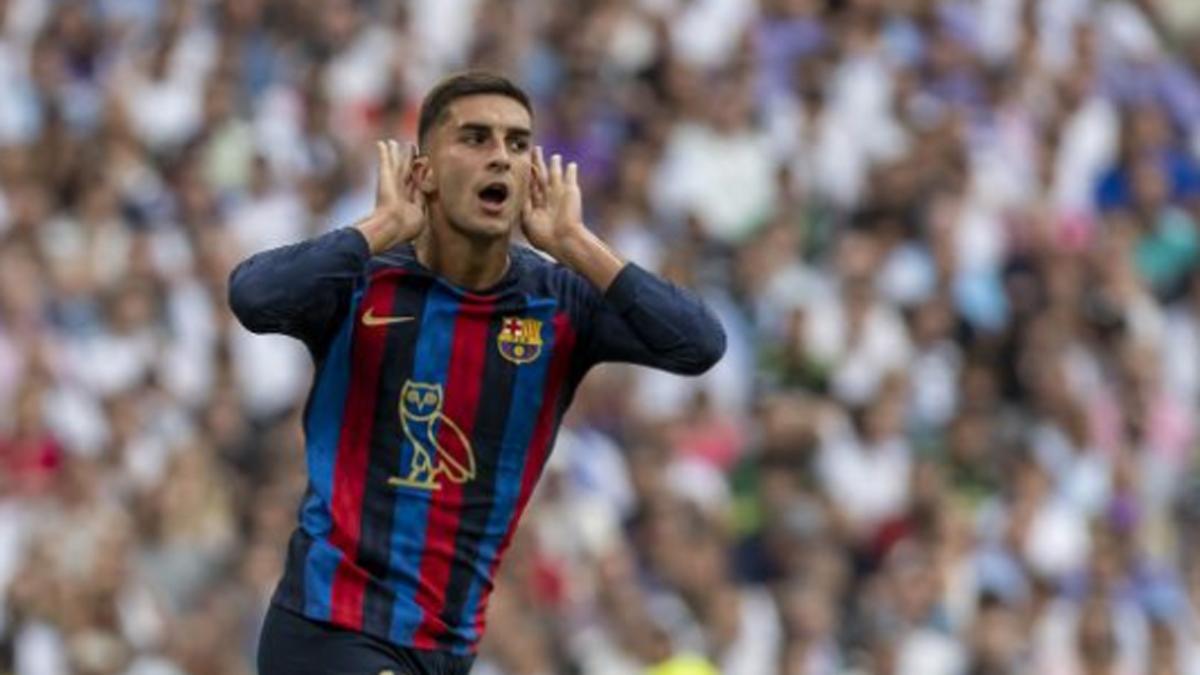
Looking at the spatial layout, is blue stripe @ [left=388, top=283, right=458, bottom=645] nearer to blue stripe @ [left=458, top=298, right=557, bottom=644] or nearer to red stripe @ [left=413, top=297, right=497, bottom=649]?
red stripe @ [left=413, top=297, right=497, bottom=649]

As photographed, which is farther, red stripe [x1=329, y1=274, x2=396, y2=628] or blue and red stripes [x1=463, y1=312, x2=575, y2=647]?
blue and red stripes [x1=463, y1=312, x2=575, y2=647]

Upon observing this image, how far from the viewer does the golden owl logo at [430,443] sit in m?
8.28

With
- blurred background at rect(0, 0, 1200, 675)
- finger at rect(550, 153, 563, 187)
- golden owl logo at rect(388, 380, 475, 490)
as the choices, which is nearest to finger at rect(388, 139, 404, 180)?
finger at rect(550, 153, 563, 187)

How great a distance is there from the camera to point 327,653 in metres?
8.14

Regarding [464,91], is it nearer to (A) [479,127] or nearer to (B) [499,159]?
(A) [479,127]

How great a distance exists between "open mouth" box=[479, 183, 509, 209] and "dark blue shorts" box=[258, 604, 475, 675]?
3.54 feet

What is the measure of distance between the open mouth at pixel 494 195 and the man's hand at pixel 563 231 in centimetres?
15

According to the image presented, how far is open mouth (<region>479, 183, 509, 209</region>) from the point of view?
8211 mm

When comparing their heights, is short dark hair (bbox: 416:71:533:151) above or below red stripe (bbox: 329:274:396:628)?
above

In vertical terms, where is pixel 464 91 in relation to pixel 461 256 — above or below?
above

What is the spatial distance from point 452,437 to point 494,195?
0.60m

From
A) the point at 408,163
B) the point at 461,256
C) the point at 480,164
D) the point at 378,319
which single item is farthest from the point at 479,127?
the point at 378,319

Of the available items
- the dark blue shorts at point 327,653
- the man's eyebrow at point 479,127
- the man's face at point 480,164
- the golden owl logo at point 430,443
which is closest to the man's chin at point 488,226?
the man's face at point 480,164

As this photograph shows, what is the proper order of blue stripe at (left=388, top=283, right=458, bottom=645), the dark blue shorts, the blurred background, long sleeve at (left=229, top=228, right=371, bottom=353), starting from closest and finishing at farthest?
long sleeve at (left=229, top=228, right=371, bottom=353), the dark blue shorts, blue stripe at (left=388, top=283, right=458, bottom=645), the blurred background
